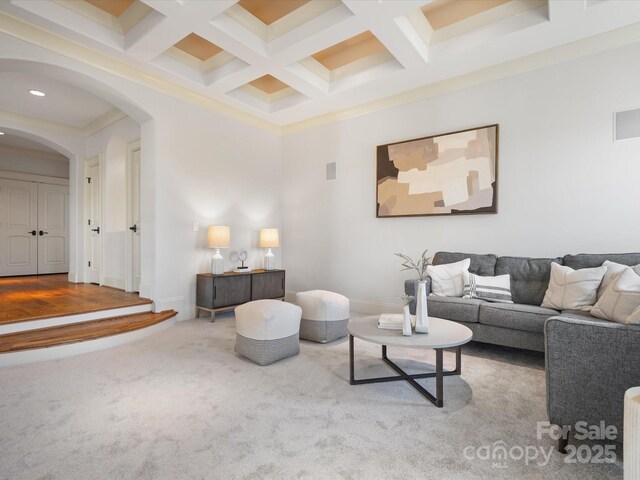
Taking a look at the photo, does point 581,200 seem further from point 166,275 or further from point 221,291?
point 166,275

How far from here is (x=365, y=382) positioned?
243 centimetres

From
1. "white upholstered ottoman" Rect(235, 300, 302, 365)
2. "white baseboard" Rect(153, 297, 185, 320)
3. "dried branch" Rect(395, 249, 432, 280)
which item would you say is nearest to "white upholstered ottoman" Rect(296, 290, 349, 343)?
"white upholstered ottoman" Rect(235, 300, 302, 365)

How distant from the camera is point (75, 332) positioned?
319cm

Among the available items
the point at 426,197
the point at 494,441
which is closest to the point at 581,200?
the point at 426,197

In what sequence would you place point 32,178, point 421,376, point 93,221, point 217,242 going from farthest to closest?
1. point 32,178
2. point 93,221
3. point 217,242
4. point 421,376

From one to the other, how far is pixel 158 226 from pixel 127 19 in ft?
7.15

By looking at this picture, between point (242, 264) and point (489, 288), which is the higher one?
point (242, 264)

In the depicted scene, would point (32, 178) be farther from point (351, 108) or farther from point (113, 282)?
point (351, 108)

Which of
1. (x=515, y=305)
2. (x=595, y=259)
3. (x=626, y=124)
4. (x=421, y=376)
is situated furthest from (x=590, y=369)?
(x=626, y=124)

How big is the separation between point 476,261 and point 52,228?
8.73 metres

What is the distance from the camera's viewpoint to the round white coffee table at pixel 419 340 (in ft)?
6.88

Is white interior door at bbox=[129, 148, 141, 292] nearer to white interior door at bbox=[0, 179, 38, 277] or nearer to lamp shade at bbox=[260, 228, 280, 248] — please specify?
lamp shade at bbox=[260, 228, 280, 248]

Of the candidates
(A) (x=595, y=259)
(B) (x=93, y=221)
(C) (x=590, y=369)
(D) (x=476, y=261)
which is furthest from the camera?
(B) (x=93, y=221)

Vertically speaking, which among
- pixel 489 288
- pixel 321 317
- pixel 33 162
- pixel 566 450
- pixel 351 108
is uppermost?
pixel 351 108
